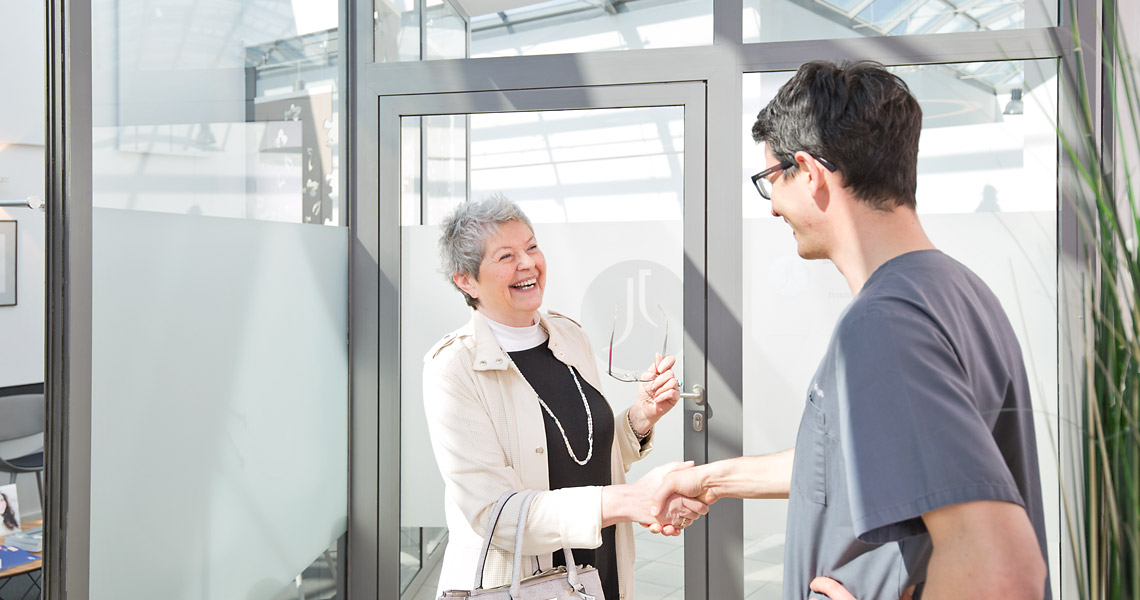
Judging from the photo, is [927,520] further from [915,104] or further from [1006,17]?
[1006,17]

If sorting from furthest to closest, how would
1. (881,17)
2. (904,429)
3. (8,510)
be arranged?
1. (881,17)
2. (8,510)
3. (904,429)

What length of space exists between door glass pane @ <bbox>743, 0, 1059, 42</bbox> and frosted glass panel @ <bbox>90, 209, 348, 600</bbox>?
177cm

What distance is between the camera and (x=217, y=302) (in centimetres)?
220

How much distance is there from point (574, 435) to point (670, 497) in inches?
11.9

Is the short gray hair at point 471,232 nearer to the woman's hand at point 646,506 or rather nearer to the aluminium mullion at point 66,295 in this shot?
the woman's hand at point 646,506

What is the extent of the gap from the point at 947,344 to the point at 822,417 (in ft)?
0.74

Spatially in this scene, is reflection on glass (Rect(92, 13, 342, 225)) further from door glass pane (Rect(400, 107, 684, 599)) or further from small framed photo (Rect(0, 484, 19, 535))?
small framed photo (Rect(0, 484, 19, 535))

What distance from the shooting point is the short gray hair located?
205 cm

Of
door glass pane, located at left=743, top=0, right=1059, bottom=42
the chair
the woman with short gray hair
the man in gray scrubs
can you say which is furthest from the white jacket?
door glass pane, located at left=743, top=0, right=1059, bottom=42

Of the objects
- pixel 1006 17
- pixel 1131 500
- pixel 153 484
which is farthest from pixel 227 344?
pixel 1006 17

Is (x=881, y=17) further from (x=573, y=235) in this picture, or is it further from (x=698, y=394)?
(x=698, y=394)

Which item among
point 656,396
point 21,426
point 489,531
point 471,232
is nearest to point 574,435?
point 656,396

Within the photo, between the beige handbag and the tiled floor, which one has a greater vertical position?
the beige handbag

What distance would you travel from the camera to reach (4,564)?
2.44 metres
